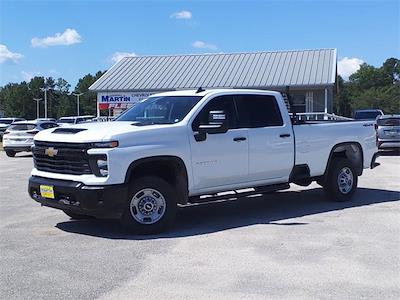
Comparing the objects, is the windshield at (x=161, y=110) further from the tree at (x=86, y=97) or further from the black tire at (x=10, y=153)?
the tree at (x=86, y=97)

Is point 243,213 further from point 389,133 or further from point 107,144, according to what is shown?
point 389,133

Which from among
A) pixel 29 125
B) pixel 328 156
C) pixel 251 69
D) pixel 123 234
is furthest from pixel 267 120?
pixel 251 69

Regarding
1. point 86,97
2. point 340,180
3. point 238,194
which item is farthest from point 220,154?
point 86,97

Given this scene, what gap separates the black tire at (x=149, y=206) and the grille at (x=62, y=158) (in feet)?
2.27

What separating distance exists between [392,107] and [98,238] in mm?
91258

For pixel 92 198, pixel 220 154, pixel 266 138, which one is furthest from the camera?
pixel 266 138

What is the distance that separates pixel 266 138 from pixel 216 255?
2878 millimetres

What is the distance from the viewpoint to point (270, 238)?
7195 millimetres

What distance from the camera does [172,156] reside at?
760cm

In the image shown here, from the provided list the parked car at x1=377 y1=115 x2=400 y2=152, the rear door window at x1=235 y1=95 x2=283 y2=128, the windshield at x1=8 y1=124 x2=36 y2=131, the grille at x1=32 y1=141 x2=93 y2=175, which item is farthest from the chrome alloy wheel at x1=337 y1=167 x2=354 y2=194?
the windshield at x1=8 y1=124 x2=36 y2=131

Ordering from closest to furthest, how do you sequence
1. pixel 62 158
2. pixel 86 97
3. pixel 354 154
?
pixel 62 158 → pixel 354 154 → pixel 86 97

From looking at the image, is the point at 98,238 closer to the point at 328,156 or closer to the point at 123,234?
the point at 123,234

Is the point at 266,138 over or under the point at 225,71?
under

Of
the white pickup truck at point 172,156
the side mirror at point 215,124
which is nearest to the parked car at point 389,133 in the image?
the white pickup truck at point 172,156
